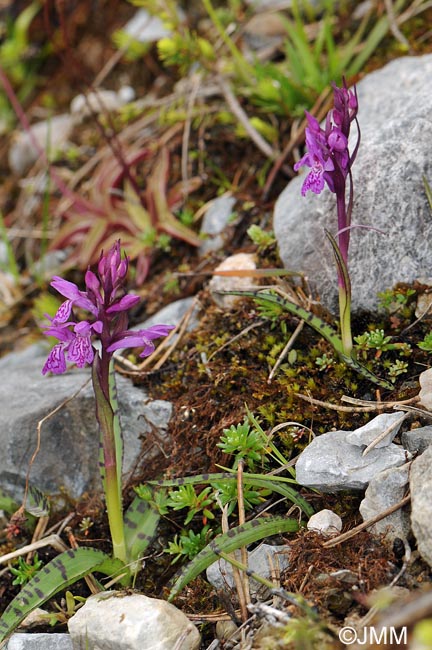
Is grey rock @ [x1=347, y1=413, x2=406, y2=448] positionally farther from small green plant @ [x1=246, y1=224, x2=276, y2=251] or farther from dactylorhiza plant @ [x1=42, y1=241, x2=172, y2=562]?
small green plant @ [x1=246, y1=224, x2=276, y2=251]

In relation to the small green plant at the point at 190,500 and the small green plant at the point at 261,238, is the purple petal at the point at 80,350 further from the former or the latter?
the small green plant at the point at 261,238

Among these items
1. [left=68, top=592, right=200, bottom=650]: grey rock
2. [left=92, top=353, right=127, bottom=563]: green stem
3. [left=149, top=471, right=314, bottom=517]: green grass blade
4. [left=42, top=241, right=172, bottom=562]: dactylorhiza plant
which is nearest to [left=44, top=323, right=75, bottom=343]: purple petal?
[left=42, top=241, right=172, bottom=562]: dactylorhiza plant

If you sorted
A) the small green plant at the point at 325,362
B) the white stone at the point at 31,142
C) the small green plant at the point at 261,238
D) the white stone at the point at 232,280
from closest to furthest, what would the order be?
the small green plant at the point at 325,362 → the white stone at the point at 232,280 → the small green plant at the point at 261,238 → the white stone at the point at 31,142

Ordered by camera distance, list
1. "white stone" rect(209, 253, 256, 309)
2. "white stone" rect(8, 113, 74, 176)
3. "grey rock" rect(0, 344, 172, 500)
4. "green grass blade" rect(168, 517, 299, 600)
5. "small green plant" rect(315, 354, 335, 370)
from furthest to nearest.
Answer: "white stone" rect(8, 113, 74, 176) → "white stone" rect(209, 253, 256, 309) → "grey rock" rect(0, 344, 172, 500) → "small green plant" rect(315, 354, 335, 370) → "green grass blade" rect(168, 517, 299, 600)

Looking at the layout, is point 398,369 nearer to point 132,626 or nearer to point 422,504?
point 422,504

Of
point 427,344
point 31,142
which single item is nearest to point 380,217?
point 427,344

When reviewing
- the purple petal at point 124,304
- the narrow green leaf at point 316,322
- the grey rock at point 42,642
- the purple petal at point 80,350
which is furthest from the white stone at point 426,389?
the grey rock at point 42,642
